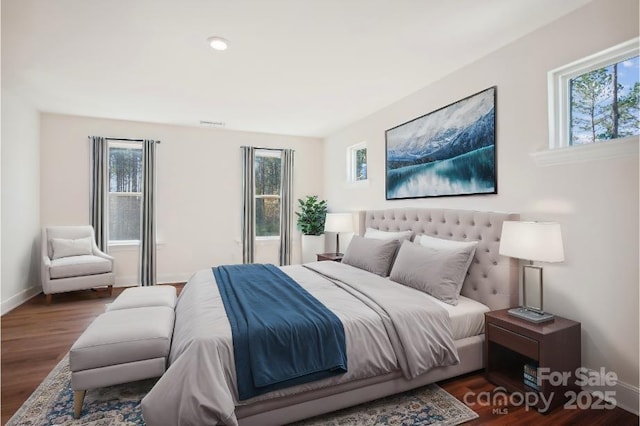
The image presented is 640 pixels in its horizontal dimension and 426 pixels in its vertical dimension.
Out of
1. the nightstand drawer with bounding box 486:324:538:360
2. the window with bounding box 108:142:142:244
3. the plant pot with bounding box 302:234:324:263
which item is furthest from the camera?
the plant pot with bounding box 302:234:324:263

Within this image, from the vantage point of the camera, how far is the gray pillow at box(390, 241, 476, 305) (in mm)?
2469

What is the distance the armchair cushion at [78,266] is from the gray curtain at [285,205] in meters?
2.65

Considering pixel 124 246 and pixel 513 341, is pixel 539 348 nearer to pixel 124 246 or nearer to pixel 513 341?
pixel 513 341

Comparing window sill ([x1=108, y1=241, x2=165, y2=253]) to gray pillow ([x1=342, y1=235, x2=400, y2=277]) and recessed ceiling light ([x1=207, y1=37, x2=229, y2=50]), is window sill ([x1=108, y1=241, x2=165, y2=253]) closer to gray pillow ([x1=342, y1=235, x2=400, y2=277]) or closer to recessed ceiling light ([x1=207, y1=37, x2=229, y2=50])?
gray pillow ([x1=342, y1=235, x2=400, y2=277])

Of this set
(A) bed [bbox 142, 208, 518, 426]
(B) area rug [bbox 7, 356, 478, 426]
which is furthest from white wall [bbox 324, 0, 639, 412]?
(B) area rug [bbox 7, 356, 478, 426]

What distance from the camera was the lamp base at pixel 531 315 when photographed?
2059 mm

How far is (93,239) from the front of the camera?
15.2 ft

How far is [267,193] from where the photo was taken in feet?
19.1

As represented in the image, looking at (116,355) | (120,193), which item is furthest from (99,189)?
(116,355)

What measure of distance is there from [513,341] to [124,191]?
5.41 meters

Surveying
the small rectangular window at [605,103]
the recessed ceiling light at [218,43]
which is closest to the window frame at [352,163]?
the recessed ceiling light at [218,43]

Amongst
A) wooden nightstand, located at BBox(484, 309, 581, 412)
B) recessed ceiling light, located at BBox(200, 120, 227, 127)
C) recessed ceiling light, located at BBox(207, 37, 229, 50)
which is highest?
recessed ceiling light, located at BBox(200, 120, 227, 127)

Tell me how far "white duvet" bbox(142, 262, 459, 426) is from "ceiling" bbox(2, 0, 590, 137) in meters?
2.01

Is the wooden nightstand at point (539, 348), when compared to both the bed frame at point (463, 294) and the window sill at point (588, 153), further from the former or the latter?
the window sill at point (588, 153)
